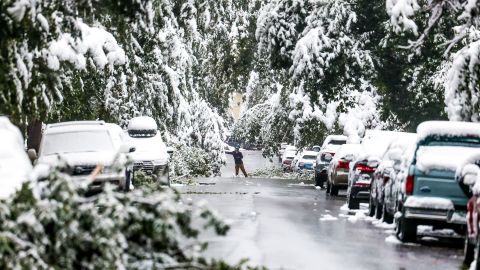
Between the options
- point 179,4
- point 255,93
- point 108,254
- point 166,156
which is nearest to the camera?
point 108,254

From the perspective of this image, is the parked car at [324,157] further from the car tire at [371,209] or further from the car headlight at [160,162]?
the car tire at [371,209]

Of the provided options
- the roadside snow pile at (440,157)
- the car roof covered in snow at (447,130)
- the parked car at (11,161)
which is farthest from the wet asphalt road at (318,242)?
the parked car at (11,161)

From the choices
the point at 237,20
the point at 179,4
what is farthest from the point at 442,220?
the point at 237,20

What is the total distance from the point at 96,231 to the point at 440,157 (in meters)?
9.40

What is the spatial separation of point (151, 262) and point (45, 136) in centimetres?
1558

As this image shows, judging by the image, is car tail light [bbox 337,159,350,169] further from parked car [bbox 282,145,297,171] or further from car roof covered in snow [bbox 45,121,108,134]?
parked car [bbox 282,145,297,171]

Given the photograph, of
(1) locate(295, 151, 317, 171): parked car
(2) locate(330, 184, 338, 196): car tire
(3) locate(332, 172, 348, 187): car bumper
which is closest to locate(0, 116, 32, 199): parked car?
(3) locate(332, 172, 348, 187): car bumper

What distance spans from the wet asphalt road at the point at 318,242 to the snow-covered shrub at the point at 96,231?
379 cm

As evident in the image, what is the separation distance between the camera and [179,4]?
1606 inches

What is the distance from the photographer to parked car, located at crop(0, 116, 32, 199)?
14.6 metres

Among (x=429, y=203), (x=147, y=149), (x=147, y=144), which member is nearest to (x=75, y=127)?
(x=429, y=203)

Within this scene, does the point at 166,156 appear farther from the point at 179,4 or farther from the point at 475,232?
the point at 475,232

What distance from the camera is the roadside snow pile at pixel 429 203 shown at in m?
17.1

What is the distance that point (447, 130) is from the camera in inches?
715
